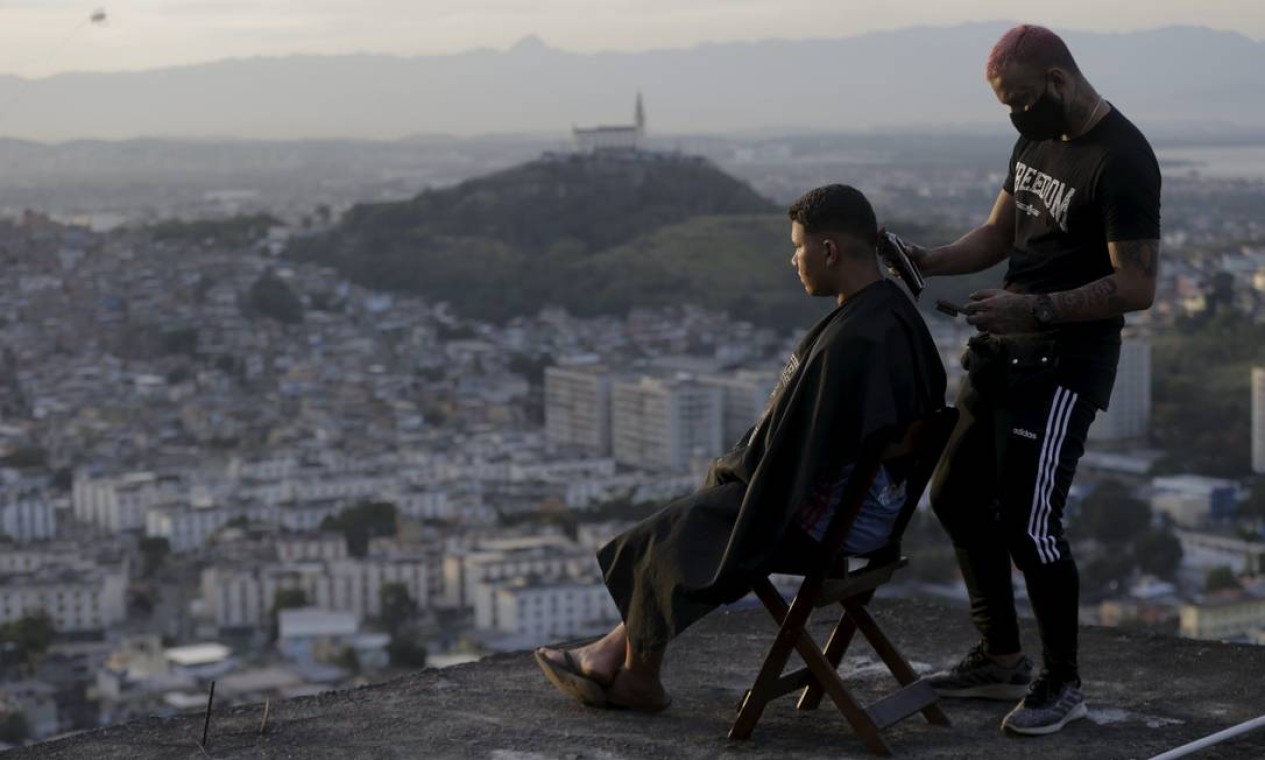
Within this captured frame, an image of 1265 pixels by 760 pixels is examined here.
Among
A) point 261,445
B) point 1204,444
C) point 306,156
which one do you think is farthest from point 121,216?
point 1204,444

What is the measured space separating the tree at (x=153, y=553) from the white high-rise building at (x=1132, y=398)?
14.7m

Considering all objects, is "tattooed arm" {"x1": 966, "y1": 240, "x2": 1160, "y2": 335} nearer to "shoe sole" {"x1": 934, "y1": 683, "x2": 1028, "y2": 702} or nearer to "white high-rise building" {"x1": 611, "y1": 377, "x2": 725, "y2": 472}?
"shoe sole" {"x1": 934, "y1": 683, "x2": 1028, "y2": 702}

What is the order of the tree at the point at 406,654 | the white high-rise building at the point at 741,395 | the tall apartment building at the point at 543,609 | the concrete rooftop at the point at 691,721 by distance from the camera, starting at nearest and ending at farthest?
the concrete rooftop at the point at 691,721, the tree at the point at 406,654, the tall apartment building at the point at 543,609, the white high-rise building at the point at 741,395

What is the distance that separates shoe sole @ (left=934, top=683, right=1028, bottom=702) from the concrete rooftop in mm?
21

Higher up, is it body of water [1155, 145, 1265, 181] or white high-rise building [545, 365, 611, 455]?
body of water [1155, 145, 1265, 181]

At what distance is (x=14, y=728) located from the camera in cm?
2158

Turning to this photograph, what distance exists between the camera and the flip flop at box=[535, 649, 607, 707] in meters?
3.64

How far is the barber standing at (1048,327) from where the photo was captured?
3285mm

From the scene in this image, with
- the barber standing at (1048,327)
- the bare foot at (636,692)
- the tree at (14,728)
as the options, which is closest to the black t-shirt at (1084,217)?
the barber standing at (1048,327)

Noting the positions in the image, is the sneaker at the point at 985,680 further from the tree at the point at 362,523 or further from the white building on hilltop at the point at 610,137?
the white building on hilltop at the point at 610,137

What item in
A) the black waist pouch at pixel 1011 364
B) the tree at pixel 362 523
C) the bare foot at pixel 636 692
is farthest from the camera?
the tree at pixel 362 523

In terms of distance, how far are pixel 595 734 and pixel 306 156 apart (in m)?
68.2

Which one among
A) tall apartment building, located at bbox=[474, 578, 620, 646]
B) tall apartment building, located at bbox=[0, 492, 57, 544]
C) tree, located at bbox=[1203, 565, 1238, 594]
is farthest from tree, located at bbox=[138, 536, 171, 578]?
tree, located at bbox=[1203, 565, 1238, 594]

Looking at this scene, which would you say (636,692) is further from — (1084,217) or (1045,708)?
(1084,217)
